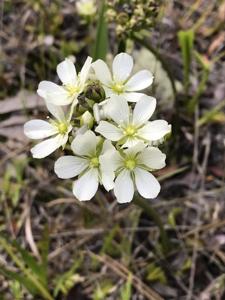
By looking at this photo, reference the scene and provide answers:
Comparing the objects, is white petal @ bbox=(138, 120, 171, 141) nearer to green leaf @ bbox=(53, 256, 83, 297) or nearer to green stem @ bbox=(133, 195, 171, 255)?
green stem @ bbox=(133, 195, 171, 255)

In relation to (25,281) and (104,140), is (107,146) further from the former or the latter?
(25,281)

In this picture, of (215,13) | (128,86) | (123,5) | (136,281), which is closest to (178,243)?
(136,281)

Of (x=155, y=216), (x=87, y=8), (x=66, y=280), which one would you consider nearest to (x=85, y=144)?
(x=155, y=216)

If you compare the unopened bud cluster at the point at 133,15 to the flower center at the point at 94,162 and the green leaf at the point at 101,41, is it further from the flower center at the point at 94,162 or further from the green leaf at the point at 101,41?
the flower center at the point at 94,162

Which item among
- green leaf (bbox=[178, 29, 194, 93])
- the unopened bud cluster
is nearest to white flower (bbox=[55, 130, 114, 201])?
the unopened bud cluster

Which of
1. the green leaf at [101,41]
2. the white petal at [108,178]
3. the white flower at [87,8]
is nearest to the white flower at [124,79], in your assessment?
the white petal at [108,178]

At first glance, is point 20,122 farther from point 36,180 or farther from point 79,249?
point 79,249
